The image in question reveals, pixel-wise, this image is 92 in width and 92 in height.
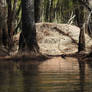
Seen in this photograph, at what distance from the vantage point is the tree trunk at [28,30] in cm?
1599

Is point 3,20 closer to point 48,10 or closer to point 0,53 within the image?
point 0,53

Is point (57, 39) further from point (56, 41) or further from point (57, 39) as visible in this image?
point (56, 41)

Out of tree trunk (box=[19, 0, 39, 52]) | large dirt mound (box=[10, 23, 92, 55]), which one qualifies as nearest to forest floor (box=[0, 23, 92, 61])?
large dirt mound (box=[10, 23, 92, 55])

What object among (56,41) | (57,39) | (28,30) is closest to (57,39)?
(57,39)

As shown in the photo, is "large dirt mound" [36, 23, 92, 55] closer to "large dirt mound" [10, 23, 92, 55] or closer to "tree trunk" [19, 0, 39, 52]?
"large dirt mound" [10, 23, 92, 55]

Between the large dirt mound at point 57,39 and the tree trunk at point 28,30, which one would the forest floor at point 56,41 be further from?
the tree trunk at point 28,30

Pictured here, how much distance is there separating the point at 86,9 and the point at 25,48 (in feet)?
10.5

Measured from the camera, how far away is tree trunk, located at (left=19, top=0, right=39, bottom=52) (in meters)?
16.0

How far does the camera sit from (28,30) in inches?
639

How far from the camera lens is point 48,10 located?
33125 millimetres

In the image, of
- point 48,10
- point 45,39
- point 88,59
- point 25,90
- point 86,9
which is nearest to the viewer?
point 25,90

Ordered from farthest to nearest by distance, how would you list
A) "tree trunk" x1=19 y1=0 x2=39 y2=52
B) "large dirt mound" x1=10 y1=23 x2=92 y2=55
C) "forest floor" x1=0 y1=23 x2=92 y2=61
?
"large dirt mound" x1=10 y1=23 x2=92 y2=55
"forest floor" x1=0 y1=23 x2=92 y2=61
"tree trunk" x1=19 y1=0 x2=39 y2=52

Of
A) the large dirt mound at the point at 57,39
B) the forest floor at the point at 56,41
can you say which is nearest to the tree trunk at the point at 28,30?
the forest floor at the point at 56,41

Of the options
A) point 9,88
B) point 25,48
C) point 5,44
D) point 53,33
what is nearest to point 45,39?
point 53,33
